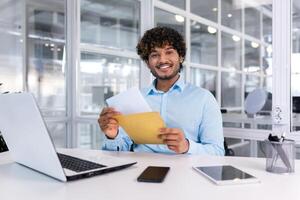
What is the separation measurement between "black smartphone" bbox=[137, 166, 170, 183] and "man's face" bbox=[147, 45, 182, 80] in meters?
0.82

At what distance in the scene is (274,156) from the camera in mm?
1004

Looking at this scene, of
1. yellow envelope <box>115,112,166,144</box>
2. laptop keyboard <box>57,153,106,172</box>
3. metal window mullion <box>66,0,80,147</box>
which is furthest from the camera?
metal window mullion <box>66,0,80,147</box>

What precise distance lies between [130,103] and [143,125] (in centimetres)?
11

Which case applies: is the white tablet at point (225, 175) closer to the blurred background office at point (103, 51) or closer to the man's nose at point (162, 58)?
the man's nose at point (162, 58)

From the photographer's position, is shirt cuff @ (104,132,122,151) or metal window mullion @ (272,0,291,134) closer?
shirt cuff @ (104,132,122,151)

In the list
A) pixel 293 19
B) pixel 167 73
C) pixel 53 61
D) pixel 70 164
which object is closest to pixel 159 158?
pixel 70 164

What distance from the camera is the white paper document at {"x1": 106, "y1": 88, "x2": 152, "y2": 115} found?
4.03ft

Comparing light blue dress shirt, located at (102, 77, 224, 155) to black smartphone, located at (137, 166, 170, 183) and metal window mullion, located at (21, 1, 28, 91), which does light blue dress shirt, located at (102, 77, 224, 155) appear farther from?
metal window mullion, located at (21, 1, 28, 91)

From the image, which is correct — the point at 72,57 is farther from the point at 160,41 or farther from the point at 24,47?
the point at 160,41

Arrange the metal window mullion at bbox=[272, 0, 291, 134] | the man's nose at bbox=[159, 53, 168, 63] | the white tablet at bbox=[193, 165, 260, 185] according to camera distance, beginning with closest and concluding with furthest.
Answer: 1. the white tablet at bbox=[193, 165, 260, 185]
2. the man's nose at bbox=[159, 53, 168, 63]
3. the metal window mullion at bbox=[272, 0, 291, 134]

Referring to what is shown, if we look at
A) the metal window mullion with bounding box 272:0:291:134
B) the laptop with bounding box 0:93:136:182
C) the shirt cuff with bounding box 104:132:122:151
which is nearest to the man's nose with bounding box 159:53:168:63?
the shirt cuff with bounding box 104:132:122:151

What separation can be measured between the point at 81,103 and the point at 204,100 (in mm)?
2178

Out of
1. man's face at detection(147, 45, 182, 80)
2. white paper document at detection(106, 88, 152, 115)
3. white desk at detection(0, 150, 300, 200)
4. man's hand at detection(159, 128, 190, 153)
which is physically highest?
man's face at detection(147, 45, 182, 80)

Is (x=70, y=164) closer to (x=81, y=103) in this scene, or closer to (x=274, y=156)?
(x=274, y=156)
